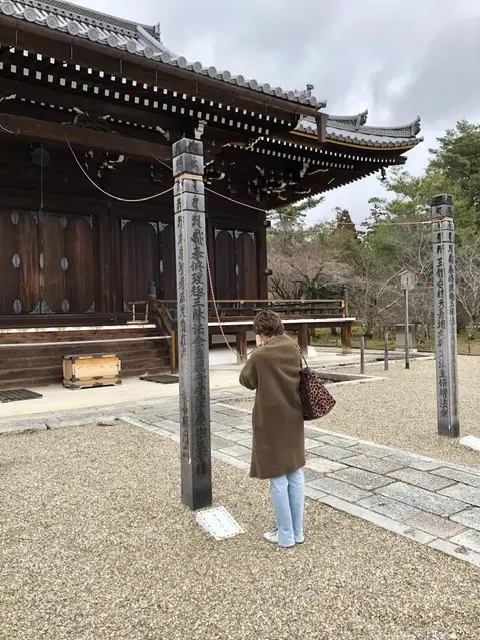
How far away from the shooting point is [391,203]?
1084 inches

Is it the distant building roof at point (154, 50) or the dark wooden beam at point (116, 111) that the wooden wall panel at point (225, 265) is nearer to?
the distant building roof at point (154, 50)

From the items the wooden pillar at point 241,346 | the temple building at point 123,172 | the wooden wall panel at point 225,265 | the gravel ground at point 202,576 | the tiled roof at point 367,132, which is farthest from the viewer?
the wooden wall panel at point 225,265

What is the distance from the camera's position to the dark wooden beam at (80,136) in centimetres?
762

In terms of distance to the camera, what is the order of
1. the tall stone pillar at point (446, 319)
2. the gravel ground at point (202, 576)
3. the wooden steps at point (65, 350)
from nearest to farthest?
the gravel ground at point (202, 576) → the tall stone pillar at point (446, 319) → the wooden steps at point (65, 350)

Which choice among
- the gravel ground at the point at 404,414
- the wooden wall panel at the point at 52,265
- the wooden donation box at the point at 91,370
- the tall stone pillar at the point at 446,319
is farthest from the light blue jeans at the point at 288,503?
the wooden wall panel at the point at 52,265

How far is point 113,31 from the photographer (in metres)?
12.7

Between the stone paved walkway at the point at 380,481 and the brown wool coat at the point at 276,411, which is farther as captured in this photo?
the stone paved walkway at the point at 380,481

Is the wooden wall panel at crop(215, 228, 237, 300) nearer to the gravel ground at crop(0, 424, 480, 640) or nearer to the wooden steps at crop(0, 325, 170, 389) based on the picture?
the wooden steps at crop(0, 325, 170, 389)

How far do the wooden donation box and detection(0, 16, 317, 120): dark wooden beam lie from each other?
4.58 meters

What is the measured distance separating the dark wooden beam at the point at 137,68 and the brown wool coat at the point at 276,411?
5.42 m

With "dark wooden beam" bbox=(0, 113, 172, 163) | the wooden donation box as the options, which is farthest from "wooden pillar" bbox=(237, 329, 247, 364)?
"dark wooden beam" bbox=(0, 113, 172, 163)

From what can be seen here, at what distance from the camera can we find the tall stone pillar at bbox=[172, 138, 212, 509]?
3367 millimetres

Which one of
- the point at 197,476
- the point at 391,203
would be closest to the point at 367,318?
the point at 391,203

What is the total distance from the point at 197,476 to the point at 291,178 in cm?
1048
